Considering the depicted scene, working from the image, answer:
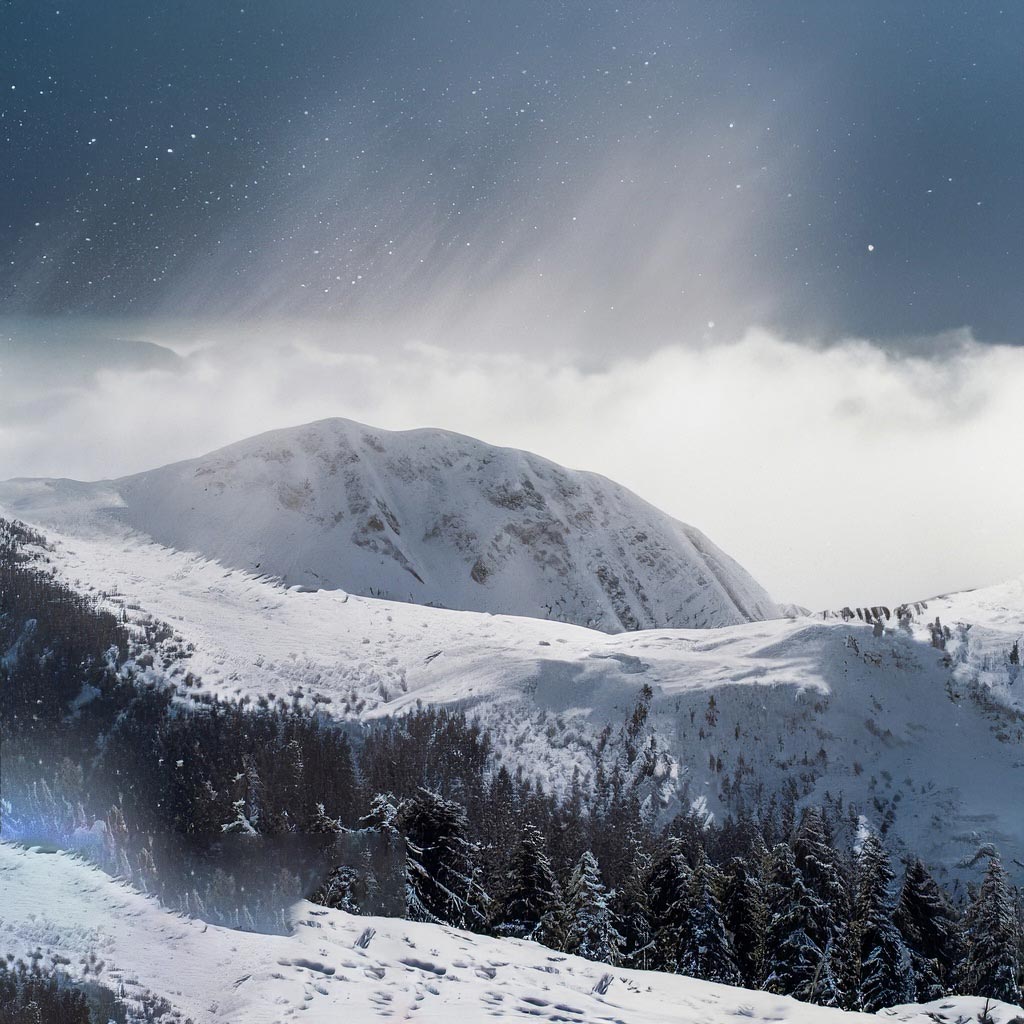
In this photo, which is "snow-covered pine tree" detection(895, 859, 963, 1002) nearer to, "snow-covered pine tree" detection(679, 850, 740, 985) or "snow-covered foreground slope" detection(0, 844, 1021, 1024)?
"snow-covered pine tree" detection(679, 850, 740, 985)

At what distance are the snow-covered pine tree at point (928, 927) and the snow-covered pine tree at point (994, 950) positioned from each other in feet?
5.70

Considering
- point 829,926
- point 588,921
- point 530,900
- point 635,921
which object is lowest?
point 635,921

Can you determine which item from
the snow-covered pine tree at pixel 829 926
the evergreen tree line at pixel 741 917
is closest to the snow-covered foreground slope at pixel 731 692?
the snow-covered pine tree at pixel 829 926

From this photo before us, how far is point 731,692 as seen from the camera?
362 ft

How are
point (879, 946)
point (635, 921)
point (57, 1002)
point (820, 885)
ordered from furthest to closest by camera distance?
point (820, 885), point (635, 921), point (879, 946), point (57, 1002)

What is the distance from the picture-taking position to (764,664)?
383 feet

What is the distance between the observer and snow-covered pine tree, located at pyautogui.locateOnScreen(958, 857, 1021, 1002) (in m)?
29.2

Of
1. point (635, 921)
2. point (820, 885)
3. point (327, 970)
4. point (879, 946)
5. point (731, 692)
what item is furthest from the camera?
point (731, 692)

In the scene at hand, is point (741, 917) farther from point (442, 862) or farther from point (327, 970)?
point (327, 970)

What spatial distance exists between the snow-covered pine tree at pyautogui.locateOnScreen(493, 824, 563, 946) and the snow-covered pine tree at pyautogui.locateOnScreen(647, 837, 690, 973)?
5052 millimetres

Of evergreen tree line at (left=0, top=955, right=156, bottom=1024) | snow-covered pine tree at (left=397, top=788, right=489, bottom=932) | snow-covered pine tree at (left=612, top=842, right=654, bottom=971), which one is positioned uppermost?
evergreen tree line at (left=0, top=955, right=156, bottom=1024)

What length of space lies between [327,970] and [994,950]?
28.8 meters

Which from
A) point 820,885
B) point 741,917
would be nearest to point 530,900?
point 741,917

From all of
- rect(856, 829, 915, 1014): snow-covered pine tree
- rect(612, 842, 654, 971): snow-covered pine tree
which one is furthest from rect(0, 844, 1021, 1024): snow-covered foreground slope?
rect(612, 842, 654, 971): snow-covered pine tree
